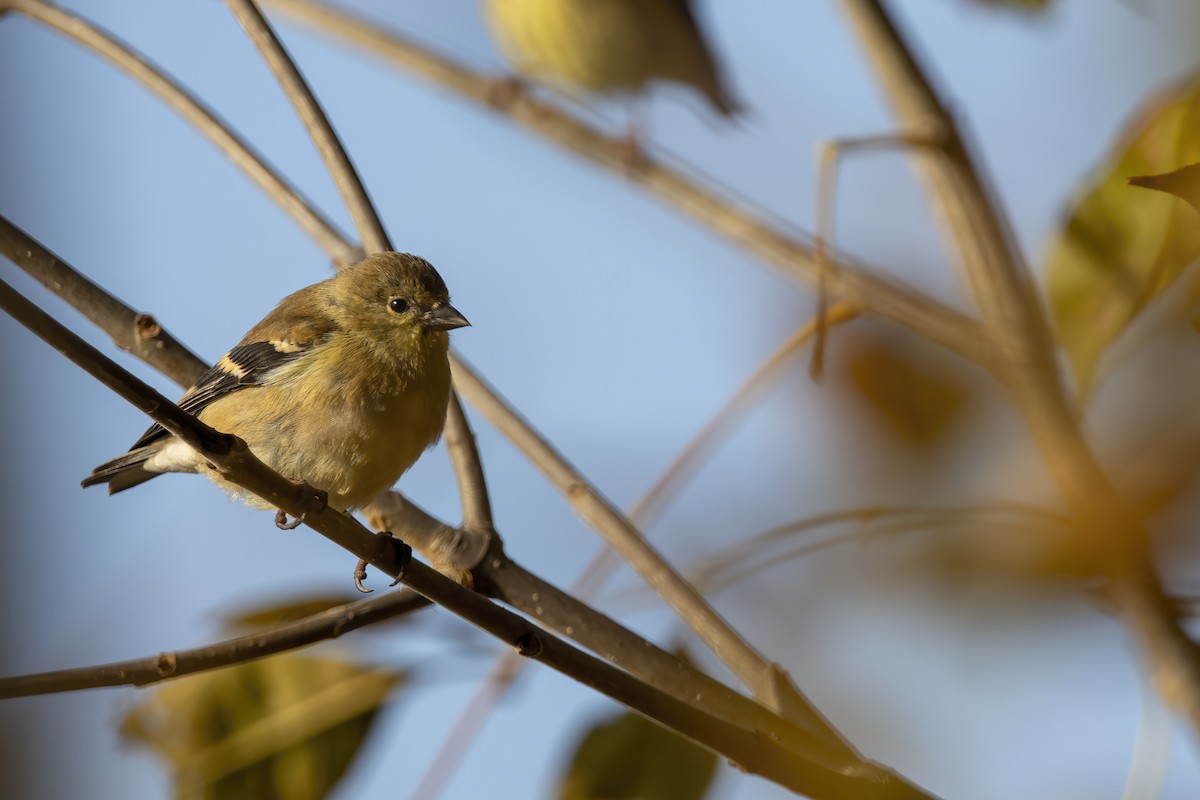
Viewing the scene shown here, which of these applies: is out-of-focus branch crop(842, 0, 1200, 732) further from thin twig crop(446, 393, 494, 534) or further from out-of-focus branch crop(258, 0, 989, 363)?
thin twig crop(446, 393, 494, 534)

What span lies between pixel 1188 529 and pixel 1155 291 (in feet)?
2.70

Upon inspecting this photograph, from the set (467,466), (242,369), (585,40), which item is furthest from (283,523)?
(585,40)

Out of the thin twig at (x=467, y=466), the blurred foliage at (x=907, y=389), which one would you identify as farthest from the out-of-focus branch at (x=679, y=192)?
the thin twig at (x=467, y=466)

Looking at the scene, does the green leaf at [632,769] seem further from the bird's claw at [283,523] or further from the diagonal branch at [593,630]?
the bird's claw at [283,523]

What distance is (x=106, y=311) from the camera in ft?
7.73

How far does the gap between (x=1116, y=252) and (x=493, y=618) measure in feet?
4.34

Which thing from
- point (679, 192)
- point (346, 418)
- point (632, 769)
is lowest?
point (632, 769)

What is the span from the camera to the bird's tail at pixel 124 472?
3.66m

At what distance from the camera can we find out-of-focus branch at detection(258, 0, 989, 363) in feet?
8.52

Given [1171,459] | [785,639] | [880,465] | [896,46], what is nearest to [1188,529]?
[1171,459]

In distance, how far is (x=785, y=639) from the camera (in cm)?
205

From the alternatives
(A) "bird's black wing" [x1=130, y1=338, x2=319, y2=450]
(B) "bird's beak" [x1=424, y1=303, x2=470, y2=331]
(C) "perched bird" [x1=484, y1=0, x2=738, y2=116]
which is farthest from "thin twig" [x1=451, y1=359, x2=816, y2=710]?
(C) "perched bird" [x1=484, y1=0, x2=738, y2=116]

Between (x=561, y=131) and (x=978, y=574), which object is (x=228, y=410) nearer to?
(x=561, y=131)

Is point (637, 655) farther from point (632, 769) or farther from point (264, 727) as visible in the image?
point (264, 727)
